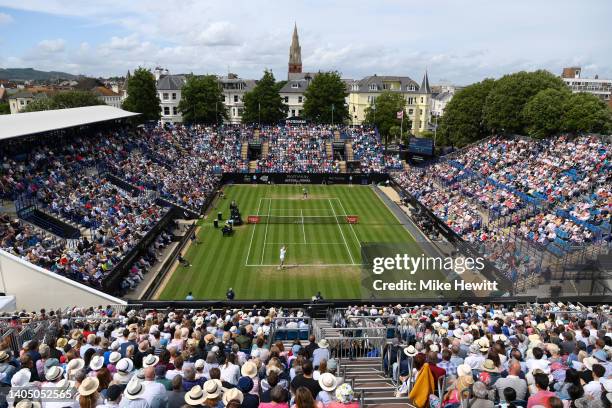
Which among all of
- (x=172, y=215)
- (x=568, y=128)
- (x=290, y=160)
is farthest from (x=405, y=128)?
(x=172, y=215)

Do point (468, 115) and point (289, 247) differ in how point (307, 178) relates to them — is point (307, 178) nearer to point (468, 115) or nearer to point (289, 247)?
point (468, 115)

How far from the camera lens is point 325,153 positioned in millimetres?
60125

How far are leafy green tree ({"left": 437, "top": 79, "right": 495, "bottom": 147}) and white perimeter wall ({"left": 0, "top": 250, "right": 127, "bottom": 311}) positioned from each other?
4984 cm

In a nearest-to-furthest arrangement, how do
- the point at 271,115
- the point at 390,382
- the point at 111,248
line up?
the point at 390,382 → the point at 111,248 → the point at 271,115

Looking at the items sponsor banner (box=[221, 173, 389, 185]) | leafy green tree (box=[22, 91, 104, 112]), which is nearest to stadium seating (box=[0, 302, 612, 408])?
sponsor banner (box=[221, 173, 389, 185])

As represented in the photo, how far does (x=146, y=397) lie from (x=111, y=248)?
20.2 meters

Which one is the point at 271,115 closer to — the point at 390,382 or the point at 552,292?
the point at 552,292

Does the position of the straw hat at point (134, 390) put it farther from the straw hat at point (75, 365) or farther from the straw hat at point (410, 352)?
the straw hat at point (410, 352)

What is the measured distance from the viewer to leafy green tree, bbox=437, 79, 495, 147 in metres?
58.0

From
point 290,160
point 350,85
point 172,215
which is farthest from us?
point 350,85

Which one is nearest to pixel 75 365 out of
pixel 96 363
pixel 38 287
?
pixel 96 363

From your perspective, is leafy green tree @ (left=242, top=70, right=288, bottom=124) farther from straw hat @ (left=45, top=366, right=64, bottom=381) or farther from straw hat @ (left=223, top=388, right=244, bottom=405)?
straw hat @ (left=223, top=388, right=244, bottom=405)

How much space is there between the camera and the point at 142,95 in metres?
68.6

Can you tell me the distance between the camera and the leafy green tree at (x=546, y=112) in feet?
138
